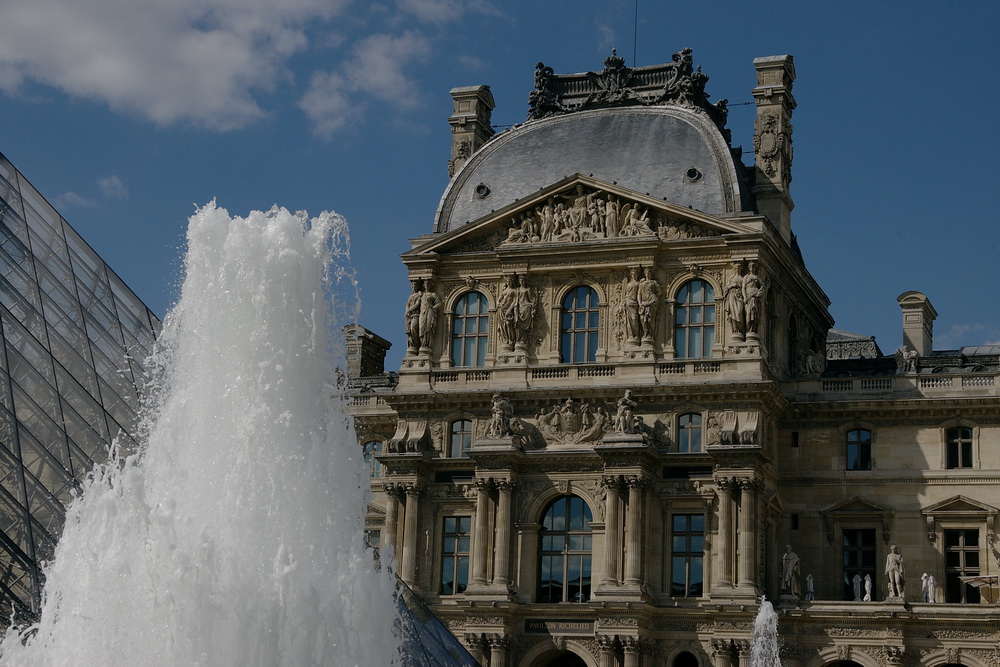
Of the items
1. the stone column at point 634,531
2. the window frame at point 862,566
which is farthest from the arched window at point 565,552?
the window frame at point 862,566

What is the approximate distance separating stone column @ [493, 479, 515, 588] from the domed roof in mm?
8623

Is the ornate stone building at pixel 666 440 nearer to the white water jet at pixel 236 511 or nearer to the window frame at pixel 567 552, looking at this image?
the window frame at pixel 567 552

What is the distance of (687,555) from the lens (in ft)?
144

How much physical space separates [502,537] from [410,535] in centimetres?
281

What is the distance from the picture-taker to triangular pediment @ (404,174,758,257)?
45656 millimetres

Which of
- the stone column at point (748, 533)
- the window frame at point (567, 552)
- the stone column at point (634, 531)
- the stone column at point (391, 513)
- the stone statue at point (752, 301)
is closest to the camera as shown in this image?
the stone column at point (748, 533)

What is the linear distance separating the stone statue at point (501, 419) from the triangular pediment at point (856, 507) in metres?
9.07

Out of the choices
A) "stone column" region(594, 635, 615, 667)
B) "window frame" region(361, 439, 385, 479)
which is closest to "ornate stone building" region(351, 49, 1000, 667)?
"stone column" region(594, 635, 615, 667)

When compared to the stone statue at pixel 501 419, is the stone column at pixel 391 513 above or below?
below

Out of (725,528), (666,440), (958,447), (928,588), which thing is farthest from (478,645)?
(958,447)

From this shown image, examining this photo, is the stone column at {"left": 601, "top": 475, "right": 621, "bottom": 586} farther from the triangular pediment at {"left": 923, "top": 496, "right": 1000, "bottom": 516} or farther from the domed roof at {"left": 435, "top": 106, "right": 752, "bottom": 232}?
the triangular pediment at {"left": 923, "top": 496, "right": 1000, "bottom": 516}

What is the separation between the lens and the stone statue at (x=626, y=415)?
144 ft

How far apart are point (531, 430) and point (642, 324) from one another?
14.0 feet

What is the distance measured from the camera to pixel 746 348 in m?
44.2
